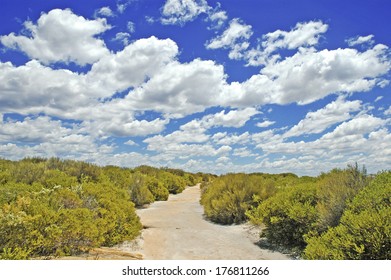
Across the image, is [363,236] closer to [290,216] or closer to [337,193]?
[337,193]

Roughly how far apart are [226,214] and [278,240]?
391 cm

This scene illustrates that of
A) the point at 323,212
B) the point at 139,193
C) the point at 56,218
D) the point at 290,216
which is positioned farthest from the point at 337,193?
the point at 139,193

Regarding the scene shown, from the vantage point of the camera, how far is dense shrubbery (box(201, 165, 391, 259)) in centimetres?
571

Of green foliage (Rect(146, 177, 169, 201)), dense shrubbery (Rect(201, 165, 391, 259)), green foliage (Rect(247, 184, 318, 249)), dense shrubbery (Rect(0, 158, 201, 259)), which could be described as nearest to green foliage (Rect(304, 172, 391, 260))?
dense shrubbery (Rect(201, 165, 391, 259))

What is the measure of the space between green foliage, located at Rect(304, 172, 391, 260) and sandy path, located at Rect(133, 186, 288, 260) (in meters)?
2.49

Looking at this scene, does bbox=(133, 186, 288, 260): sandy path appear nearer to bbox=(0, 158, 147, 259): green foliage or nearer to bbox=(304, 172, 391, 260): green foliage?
bbox=(0, 158, 147, 259): green foliage

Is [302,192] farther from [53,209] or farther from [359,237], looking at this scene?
[53,209]

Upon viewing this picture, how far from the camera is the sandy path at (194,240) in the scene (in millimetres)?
8562

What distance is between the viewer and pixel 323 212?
8.19 metres

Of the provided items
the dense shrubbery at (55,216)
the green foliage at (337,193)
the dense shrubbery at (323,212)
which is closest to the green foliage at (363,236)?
the dense shrubbery at (323,212)

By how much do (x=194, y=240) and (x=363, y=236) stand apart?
5288mm

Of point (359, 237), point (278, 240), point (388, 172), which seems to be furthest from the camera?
point (278, 240)
